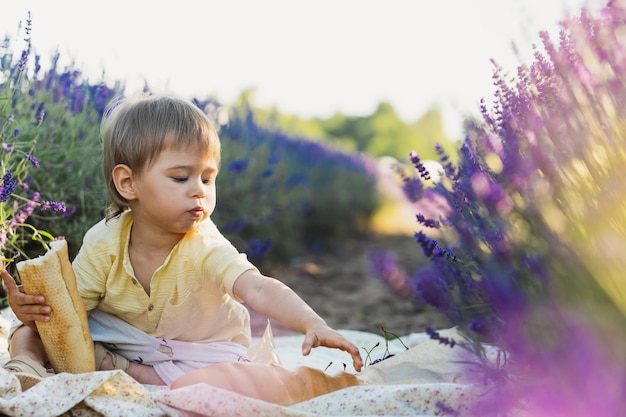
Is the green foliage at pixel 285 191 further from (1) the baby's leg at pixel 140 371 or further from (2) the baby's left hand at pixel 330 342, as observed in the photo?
(2) the baby's left hand at pixel 330 342

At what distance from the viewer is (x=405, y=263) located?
613cm

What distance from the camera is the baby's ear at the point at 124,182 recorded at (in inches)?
79.2

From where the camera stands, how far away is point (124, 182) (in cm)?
203

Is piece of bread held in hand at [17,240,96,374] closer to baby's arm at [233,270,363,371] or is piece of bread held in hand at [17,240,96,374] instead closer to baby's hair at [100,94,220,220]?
baby's hair at [100,94,220,220]

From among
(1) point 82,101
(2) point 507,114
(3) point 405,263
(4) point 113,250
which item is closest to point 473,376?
(2) point 507,114

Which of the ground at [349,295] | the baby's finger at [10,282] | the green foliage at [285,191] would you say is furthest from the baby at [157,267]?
the green foliage at [285,191]

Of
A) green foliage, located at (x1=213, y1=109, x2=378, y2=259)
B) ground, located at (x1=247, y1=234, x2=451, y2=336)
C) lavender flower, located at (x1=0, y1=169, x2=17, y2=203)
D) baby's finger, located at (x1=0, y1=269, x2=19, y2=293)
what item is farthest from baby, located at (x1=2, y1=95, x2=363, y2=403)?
green foliage, located at (x1=213, y1=109, x2=378, y2=259)

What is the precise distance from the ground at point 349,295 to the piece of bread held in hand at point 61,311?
1.24 meters

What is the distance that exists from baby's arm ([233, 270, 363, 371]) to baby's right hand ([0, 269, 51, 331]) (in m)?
0.46

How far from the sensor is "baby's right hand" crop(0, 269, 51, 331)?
188 centimetres

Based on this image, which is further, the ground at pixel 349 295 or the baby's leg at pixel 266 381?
the ground at pixel 349 295

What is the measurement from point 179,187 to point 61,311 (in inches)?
16.1

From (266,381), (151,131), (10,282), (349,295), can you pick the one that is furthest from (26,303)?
(349,295)

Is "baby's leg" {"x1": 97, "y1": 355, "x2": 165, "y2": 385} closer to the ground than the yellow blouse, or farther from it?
closer to the ground
